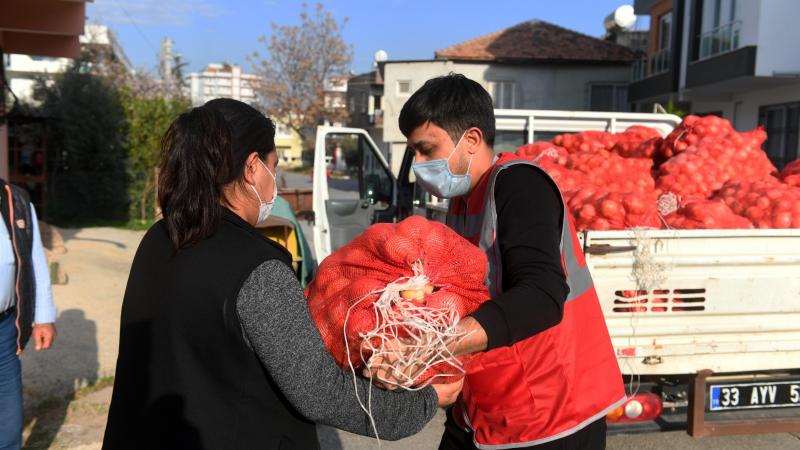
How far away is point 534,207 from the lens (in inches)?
73.4

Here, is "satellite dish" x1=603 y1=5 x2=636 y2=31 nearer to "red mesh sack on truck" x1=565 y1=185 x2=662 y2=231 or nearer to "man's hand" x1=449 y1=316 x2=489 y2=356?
"red mesh sack on truck" x1=565 y1=185 x2=662 y2=231

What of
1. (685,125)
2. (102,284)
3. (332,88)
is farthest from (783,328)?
(332,88)

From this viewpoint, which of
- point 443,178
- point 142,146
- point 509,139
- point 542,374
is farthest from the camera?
point 142,146

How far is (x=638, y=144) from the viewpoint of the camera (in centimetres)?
507

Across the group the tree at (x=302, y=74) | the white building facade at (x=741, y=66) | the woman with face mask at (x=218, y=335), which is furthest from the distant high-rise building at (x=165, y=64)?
the woman with face mask at (x=218, y=335)

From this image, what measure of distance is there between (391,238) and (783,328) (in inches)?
108

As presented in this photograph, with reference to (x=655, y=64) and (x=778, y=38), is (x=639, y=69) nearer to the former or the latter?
(x=655, y=64)

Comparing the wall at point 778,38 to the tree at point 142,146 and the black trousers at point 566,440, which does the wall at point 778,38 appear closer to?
the tree at point 142,146

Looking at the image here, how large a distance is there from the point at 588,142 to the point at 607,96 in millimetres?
27617

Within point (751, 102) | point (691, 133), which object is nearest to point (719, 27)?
point (751, 102)

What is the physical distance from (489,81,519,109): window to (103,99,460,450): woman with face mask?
102 feet

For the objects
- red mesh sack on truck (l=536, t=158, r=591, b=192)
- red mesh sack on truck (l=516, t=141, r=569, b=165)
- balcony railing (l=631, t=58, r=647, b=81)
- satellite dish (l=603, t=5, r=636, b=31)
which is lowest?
red mesh sack on truck (l=536, t=158, r=591, b=192)

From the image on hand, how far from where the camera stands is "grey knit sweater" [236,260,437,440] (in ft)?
4.83

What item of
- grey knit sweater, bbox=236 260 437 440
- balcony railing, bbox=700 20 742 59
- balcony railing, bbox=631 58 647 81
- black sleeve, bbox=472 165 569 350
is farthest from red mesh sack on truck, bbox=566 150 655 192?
balcony railing, bbox=631 58 647 81
